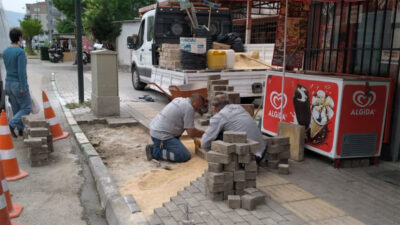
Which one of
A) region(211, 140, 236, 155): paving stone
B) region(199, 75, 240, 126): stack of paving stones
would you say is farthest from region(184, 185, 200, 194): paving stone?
region(199, 75, 240, 126): stack of paving stones

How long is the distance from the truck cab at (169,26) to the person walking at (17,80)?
453 centimetres

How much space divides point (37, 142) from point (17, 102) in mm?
1873

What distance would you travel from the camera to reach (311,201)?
387cm

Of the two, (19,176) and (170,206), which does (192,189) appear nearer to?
(170,206)

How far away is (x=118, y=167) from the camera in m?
5.39

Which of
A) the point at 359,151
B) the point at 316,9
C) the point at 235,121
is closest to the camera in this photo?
the point at 235,121

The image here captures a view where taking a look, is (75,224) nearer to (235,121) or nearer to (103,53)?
(235,121)

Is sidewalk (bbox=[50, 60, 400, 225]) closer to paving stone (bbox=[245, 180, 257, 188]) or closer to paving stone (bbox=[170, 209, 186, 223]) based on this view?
paving stone (bbox=[170, 209, 186, 223])

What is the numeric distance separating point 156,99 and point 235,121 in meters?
7.49

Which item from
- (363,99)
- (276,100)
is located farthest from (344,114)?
(276,100)

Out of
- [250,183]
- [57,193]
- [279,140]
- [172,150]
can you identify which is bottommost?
[57,193]

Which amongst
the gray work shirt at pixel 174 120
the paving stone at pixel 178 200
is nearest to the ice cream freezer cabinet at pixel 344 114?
the gray work shirt at pixel 174 120

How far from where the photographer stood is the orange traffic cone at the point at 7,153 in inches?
193

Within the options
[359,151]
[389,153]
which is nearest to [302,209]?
[359,151]
